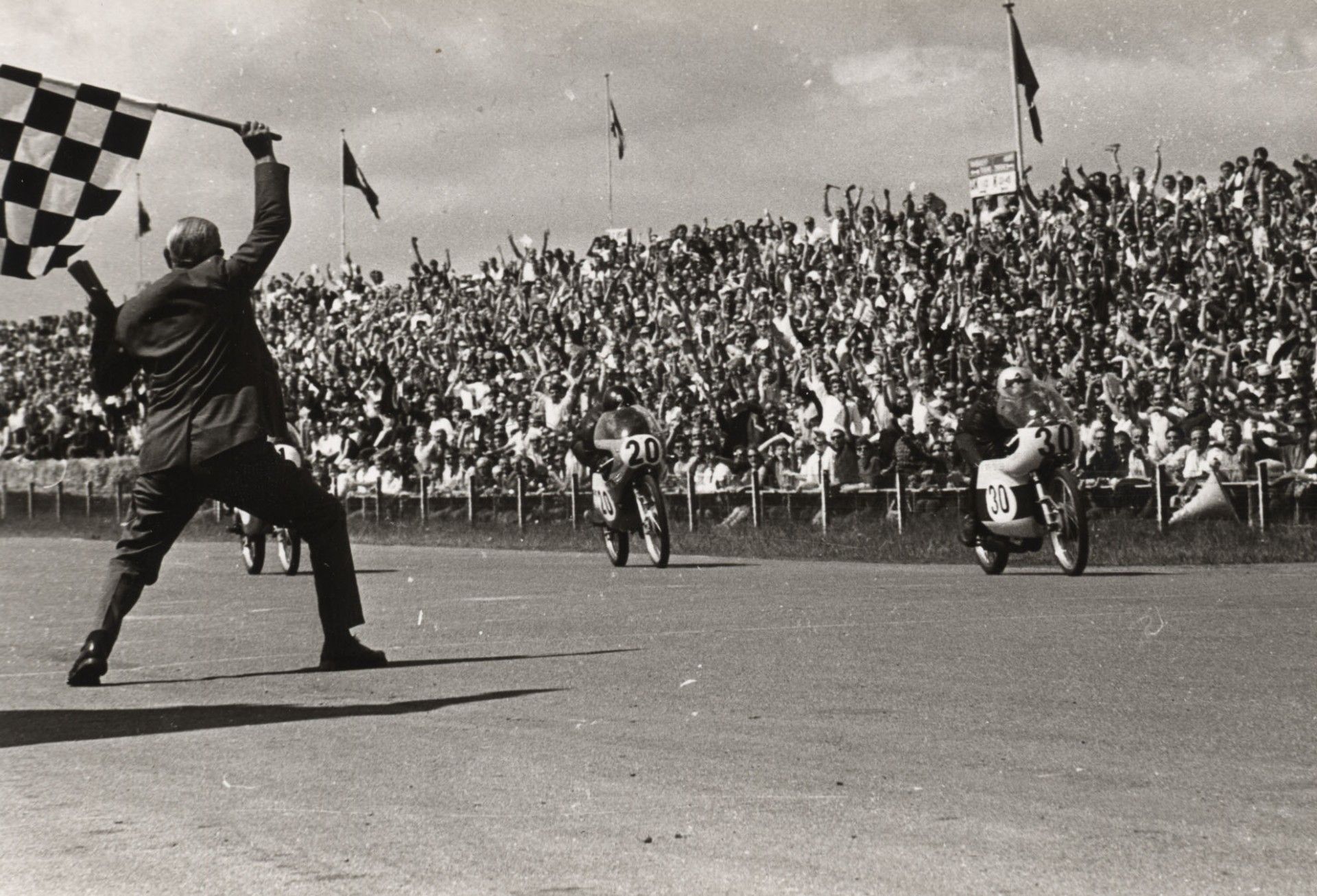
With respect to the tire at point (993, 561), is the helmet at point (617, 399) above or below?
above

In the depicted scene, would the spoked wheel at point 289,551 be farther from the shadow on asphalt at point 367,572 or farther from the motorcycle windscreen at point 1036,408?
the motorcycle windscreen at point 1036,408

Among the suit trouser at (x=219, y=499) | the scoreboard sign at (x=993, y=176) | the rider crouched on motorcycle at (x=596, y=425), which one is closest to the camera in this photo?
the suit trouser at (x=219, y=499)

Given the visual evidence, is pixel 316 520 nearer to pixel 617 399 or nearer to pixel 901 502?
pixel 617 399

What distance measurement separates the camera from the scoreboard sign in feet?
78.9

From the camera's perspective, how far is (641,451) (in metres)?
17.1

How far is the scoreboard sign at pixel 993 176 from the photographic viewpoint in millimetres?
24047

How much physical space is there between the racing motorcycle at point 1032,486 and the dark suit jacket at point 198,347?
791 centimetres

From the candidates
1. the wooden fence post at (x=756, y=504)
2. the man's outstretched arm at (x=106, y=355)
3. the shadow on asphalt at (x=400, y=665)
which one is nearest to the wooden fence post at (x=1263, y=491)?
the wooden fence post at (x=756, y=504)

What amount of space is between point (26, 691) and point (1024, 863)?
199 inches

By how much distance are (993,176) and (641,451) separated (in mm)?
9106

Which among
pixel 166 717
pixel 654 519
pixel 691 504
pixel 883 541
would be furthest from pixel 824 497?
pixel 166 717

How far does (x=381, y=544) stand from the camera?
2423 cm

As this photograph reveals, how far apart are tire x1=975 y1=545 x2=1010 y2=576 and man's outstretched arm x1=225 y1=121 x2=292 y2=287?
8.26 meters

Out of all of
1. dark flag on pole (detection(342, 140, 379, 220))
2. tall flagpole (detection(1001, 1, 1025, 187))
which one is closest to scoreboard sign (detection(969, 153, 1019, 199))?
tall flagpole (detection(1001, 1, 1025, 187))
